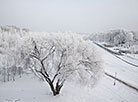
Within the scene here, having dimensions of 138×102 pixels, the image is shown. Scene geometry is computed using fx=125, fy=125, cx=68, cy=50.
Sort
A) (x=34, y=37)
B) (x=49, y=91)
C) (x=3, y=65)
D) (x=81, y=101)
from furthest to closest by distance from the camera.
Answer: (x=3, y=65) → (x=49, y=91) → (x=34, y=37) → (x=81, y=101)

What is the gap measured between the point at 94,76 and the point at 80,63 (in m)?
2.00

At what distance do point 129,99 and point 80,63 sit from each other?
248 inches

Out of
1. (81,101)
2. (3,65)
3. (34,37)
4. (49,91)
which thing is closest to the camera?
(81,101)

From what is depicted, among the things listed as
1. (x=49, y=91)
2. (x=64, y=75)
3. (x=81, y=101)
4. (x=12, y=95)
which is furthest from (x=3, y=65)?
(x=81, y=101)

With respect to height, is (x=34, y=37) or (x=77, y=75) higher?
(x=34, y=37)

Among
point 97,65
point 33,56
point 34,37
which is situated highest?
point 34,37

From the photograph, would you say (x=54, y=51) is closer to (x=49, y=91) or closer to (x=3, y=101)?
(x=49, y=91)

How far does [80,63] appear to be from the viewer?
1150 centimetres

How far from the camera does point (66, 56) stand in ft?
37.4

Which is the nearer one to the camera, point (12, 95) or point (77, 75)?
point (77, 75)

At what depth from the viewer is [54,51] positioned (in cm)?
1238

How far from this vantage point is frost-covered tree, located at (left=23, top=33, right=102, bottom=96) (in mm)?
11352

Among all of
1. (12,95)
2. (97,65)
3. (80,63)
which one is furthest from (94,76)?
(12,95)

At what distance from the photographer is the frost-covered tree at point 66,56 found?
11.4 meters
